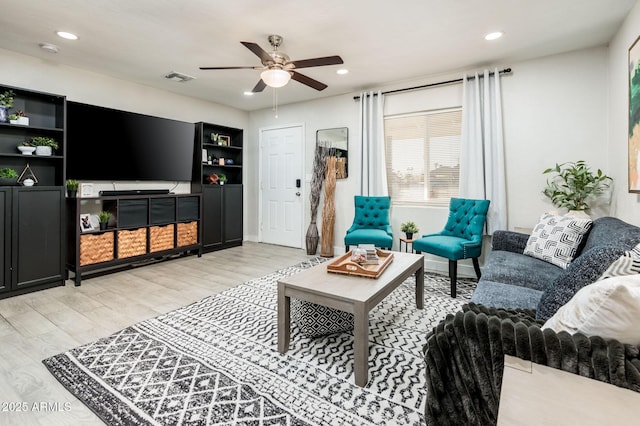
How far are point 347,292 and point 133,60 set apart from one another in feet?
11.9

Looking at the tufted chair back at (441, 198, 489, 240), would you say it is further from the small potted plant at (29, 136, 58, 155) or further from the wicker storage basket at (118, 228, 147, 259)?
the small potted plant at (29, 136, 58, 155)

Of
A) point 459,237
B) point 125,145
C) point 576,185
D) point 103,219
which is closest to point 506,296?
point 459,237

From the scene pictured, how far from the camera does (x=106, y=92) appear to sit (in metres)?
4.15

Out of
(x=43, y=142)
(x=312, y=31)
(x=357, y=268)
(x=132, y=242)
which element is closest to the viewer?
(x=357, y=268)

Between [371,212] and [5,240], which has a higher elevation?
[371,212]

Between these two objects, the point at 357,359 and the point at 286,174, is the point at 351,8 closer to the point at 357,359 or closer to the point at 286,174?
the point at 357,359

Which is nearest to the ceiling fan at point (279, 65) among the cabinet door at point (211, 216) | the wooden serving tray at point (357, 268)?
the wooden serving tray at point (357, 268)

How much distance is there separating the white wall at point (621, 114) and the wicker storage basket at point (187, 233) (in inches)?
197

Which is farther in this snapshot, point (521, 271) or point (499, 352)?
point (521, 271)

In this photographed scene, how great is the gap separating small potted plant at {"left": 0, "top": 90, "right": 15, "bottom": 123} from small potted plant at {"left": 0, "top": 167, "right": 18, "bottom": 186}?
488 mm

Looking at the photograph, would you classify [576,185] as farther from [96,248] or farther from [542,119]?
[96,248]

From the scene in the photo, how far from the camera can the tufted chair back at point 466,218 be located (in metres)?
3.48

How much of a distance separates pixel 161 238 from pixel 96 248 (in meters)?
0.80

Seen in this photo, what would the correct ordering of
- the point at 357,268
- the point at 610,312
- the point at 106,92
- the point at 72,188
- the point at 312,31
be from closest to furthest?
the point at 610,312, the point at 357,268, the point at 312,31, the point at 72,188, the point at 106,92
